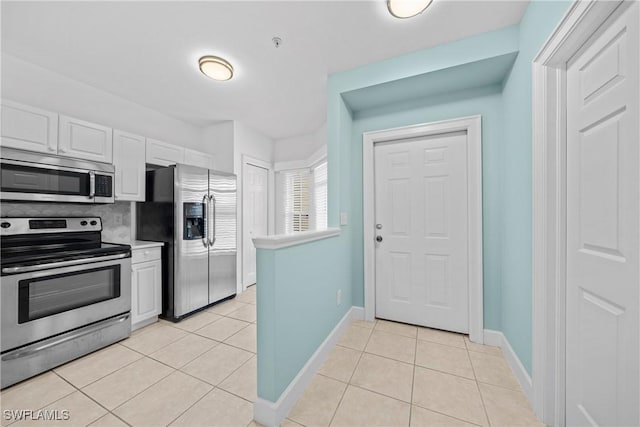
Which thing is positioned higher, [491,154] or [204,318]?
[491,154]

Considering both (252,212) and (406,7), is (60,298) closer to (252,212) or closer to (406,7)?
(252,212)

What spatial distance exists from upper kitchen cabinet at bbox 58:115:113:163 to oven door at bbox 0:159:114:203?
18cm

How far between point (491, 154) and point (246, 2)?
2.25 metres

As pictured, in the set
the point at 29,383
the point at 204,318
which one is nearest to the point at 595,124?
the point at 204,318

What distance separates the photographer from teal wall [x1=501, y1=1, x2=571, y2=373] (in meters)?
1.44

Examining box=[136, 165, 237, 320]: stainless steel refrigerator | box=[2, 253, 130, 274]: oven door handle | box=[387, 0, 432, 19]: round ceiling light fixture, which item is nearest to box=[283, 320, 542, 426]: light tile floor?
box=[136, 165, 237, 320]: stainless steel refrigerator

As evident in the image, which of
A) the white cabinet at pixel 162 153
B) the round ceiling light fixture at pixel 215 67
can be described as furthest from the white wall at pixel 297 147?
the round ceiling light fixture at pixel 215 67

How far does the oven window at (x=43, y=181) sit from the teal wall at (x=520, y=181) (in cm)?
357

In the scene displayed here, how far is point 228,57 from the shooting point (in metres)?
2.11

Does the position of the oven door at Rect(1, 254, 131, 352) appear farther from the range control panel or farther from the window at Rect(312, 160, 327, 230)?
the window at Rect(312, 160, 327, 230)

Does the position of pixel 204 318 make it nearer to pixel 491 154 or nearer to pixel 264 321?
pixel 264 321

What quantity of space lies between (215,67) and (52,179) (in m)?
1.69

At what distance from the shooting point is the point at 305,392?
1.55m

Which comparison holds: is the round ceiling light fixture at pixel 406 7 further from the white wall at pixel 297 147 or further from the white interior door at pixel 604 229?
the white wall at pixel 297 147
